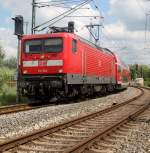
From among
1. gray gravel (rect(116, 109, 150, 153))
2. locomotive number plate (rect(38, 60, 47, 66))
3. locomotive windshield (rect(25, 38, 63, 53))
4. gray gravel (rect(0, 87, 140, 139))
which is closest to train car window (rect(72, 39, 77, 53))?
locomotive windshield (rect(25, 38, 63, 53))

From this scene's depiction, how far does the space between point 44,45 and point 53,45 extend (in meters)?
0.45

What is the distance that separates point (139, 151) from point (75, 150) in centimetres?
125

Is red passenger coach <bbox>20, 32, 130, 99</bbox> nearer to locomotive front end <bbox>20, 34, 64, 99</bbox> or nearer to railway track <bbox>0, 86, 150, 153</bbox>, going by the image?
locomotive front end <bbox>20, 34, 64, 99</bbox>

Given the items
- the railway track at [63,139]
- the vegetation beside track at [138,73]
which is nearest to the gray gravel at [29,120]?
the railway track at [63,139]

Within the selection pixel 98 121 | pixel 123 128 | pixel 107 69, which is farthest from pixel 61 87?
pixel 107 69

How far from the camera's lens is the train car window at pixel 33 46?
19.4 meters

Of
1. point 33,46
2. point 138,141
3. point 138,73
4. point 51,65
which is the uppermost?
point 33,46

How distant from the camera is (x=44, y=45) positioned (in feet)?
63.5

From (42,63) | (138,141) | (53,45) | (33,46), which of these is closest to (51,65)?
(42,63)

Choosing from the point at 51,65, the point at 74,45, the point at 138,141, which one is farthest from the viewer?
the point at 74,45

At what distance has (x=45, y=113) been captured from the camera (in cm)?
1463

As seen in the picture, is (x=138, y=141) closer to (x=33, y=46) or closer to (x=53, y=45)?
(x=53, y=45)

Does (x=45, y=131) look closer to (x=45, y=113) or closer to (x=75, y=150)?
(x=75, y=150)

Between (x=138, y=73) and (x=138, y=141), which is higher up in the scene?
(x=138, y=73)
